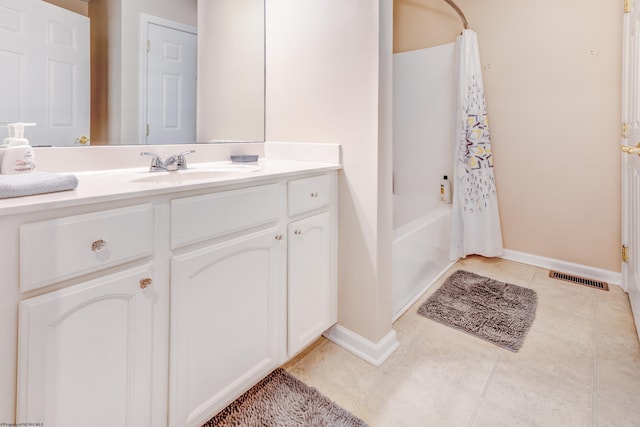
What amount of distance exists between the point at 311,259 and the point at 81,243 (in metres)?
0.85

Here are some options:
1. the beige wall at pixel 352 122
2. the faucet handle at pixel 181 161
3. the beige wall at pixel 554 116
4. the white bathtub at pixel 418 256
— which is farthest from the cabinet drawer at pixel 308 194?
the beige wall at pixel 554 116

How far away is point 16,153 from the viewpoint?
3.23ft

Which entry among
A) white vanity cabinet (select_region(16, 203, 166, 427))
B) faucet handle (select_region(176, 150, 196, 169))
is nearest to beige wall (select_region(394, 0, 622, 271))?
faucet handle (select_region(176, 150, 196, 169))


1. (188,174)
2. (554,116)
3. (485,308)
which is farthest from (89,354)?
(554,116)

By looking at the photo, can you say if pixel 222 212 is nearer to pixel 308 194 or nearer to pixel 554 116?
pixel 308 194

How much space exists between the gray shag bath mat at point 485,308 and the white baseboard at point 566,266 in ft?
1.64

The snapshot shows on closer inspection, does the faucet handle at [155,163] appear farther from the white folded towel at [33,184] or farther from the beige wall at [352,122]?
the beige wall at [352,122]

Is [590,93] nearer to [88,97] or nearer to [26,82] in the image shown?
[88,97]

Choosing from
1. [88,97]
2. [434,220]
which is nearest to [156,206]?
[88,97]

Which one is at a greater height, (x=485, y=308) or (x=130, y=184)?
(x=130, y=184)

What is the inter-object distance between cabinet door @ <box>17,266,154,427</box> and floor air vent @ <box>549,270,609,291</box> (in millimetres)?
2553

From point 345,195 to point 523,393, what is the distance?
1.04 m

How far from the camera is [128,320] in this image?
0.88 m

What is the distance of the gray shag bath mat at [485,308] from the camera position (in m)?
1.74
